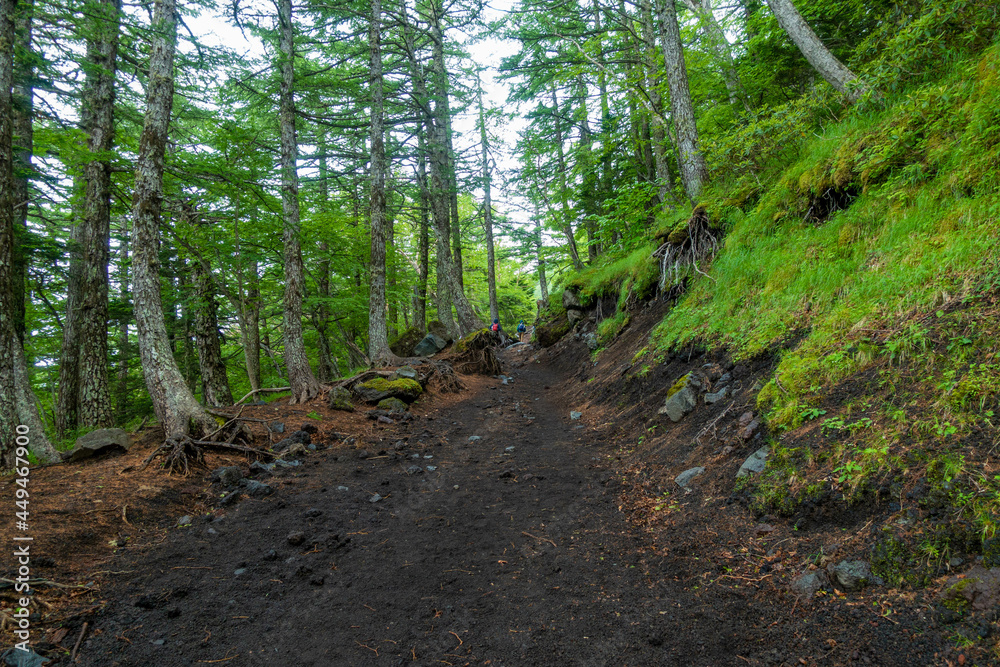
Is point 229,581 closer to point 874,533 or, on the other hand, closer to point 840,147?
point 874,533

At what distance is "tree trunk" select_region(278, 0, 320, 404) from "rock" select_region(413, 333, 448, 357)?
6.47 meters

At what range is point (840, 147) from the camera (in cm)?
508

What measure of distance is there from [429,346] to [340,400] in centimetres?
746

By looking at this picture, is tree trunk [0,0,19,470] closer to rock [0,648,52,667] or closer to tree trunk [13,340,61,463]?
tree trunk [13,340,61,463]

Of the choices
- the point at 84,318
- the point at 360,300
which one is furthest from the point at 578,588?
the point at 360,300

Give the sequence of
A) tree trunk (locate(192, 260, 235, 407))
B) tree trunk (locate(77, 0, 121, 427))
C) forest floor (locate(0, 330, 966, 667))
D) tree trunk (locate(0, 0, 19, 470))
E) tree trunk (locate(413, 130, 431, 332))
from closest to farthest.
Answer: forest floor (locate(0, 330, 966, 667)), tree trunk (locate(0, 0, 19, 470)), tree trunk (locate(77, 0, 121, 427)), tree trunk (locate(192, 260, 235, 407)), tree trunk (locate(413, 130, 431, 332))

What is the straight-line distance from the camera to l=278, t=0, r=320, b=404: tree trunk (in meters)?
8.52

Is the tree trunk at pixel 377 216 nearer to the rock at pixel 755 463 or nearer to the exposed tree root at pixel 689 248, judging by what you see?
the exposed tree root at pixel 689 248

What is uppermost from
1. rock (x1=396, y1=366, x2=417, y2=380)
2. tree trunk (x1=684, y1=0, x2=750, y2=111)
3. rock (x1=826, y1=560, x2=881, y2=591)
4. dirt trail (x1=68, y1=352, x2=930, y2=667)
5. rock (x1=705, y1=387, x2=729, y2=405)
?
tree trunk (x1=684, y1=0, x2=750, y2=111)

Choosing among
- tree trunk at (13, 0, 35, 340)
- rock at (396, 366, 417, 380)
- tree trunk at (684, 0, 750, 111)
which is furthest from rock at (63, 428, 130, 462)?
tree trunk at (684, 0, 750, 111)

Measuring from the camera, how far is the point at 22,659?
213 cm

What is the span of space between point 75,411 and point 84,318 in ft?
13.5

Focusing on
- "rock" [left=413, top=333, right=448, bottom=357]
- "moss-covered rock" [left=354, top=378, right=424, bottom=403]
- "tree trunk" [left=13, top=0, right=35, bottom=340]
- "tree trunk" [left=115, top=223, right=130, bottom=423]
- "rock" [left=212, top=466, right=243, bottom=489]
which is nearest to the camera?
"rock" [left=212, top=466, right=243, bottom=489]

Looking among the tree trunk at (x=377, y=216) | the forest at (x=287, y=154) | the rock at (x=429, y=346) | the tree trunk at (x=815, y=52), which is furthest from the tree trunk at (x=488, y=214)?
the tree trunk at (x=815, y=52)
